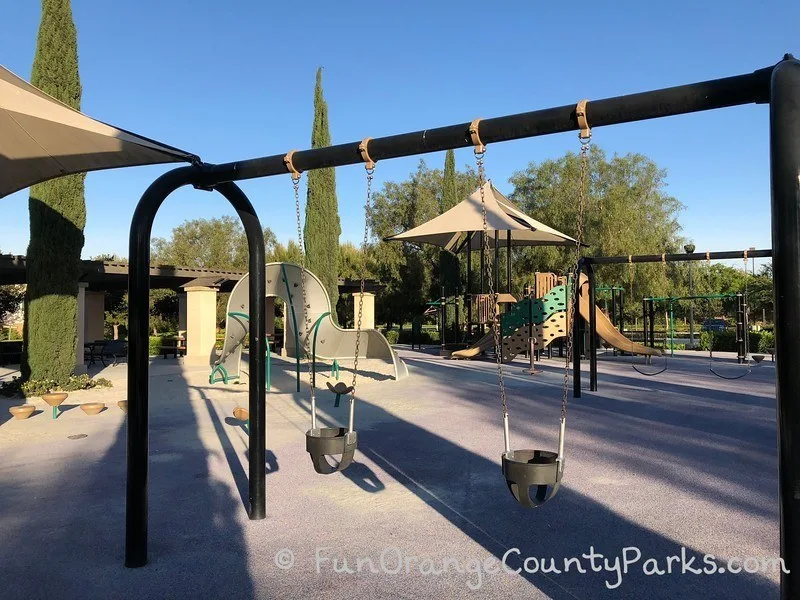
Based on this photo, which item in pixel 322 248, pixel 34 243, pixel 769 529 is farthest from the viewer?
pixel 322 248

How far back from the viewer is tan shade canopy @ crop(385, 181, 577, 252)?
15.5m

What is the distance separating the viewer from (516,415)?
840 centimetres

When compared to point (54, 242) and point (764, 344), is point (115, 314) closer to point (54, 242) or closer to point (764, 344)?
point (54, 242)

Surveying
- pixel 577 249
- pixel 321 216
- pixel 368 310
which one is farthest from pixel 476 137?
pixel 368 310

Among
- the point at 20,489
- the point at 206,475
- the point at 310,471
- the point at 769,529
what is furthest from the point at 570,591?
the point at 20,489

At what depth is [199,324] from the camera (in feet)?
59.2

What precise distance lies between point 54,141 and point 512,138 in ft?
12.8

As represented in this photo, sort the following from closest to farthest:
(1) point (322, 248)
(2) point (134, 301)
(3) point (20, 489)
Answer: (2) point (134, 301)
(3) point (20, 489)
(1) point (322, 248)

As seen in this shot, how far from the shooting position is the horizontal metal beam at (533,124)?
249 centimetres

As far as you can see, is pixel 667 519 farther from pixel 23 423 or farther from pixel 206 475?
pixel 23 423

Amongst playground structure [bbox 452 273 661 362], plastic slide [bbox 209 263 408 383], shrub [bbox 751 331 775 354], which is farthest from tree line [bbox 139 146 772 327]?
plastic slide [bbox 209 263 408 383]

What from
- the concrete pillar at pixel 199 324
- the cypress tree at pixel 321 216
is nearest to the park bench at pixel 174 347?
the concrete pillar at pixel 199 324

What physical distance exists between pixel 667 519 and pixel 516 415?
4.28 metres

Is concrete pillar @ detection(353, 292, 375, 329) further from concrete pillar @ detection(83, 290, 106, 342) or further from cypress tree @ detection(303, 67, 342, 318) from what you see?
concrete pillar @ detection(83, 290, 106, 342)
